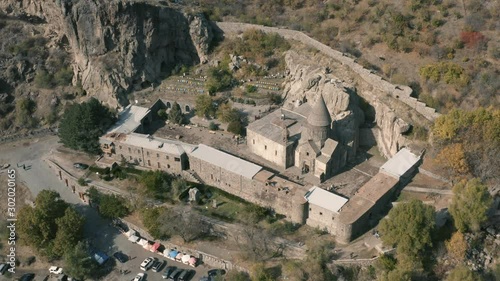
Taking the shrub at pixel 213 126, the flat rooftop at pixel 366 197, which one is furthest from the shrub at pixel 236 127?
the flat rooftop at pixel 366 197

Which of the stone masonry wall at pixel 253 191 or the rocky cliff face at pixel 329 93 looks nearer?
the stone masonry wall at pixel 253 191

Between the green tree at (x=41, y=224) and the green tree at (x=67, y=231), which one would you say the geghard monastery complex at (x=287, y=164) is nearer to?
the green tree at (x=41, y=224)

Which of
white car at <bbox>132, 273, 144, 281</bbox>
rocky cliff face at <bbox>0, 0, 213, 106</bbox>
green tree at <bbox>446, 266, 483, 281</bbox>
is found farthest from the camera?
rocky cliff face at <bbox>0, 0, 213, 106</bbox>

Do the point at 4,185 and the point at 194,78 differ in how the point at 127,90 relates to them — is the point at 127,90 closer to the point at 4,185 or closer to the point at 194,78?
the point at 194,78

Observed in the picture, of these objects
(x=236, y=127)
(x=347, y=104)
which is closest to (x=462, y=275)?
(x=347, y=104)

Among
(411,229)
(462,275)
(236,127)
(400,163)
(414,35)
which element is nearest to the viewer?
(462,275)

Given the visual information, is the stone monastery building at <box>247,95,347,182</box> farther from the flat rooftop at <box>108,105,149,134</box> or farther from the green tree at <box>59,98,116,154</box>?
the green tree at <box>59,98,116,154</box>

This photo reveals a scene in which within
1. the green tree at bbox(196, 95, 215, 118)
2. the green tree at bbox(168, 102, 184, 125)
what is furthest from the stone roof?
the green tree at bbox(168, 102, 184, 125)

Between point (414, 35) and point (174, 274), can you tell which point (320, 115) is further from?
point (414, 35)
